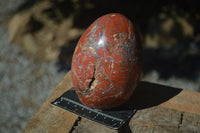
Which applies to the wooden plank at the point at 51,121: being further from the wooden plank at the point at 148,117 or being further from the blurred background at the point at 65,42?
the blurred background at the point at 65,42

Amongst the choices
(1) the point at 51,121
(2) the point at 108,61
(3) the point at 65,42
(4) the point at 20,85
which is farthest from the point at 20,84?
(2) the point at 108,61

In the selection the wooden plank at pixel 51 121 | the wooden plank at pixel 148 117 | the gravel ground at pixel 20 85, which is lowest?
the gravel ground at pixel 20 85

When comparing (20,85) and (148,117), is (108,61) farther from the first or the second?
(20,85)

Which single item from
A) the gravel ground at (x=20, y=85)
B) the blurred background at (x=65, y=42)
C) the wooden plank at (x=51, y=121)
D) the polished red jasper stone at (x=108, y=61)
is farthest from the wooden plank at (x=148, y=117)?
the blurred background at (x=65, y=42)

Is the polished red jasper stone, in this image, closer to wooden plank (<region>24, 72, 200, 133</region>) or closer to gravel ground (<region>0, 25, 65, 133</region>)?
wooden plank (<region>24, 72, 200, 133</region>)

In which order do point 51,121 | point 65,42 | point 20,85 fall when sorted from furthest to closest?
point 65,42 < point 20,85 < point 51,121

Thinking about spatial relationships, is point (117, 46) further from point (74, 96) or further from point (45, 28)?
point (45, 28)
